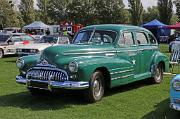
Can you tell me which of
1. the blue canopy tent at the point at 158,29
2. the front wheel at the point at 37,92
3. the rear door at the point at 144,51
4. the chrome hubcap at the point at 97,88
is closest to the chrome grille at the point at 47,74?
the chrome hubcap at the point at 97,88

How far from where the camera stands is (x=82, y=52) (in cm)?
924

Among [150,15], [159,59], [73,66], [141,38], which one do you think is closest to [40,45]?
[159,59]

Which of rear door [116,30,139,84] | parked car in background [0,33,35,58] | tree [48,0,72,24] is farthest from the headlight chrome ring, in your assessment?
tree [48,0,72,24]

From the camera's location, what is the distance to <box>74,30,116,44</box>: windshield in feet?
33.8

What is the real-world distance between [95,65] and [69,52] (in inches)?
26.0

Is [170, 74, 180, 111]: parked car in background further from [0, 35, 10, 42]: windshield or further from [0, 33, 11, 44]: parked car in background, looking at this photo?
[0, 35, 10, 42]: windshield

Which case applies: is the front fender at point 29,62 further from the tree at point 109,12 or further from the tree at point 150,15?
the tree at point 150,15

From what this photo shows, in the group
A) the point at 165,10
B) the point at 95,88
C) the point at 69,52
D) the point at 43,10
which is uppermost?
the point at 43,10

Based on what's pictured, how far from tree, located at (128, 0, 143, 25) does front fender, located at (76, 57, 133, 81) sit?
197 ft

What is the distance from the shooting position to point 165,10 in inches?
2672

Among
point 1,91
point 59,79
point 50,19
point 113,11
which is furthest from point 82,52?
point 50,19

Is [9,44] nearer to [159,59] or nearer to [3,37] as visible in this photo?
[3,37]

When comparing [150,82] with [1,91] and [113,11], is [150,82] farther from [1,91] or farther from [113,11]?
[113,11]

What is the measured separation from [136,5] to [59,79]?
63383mm
